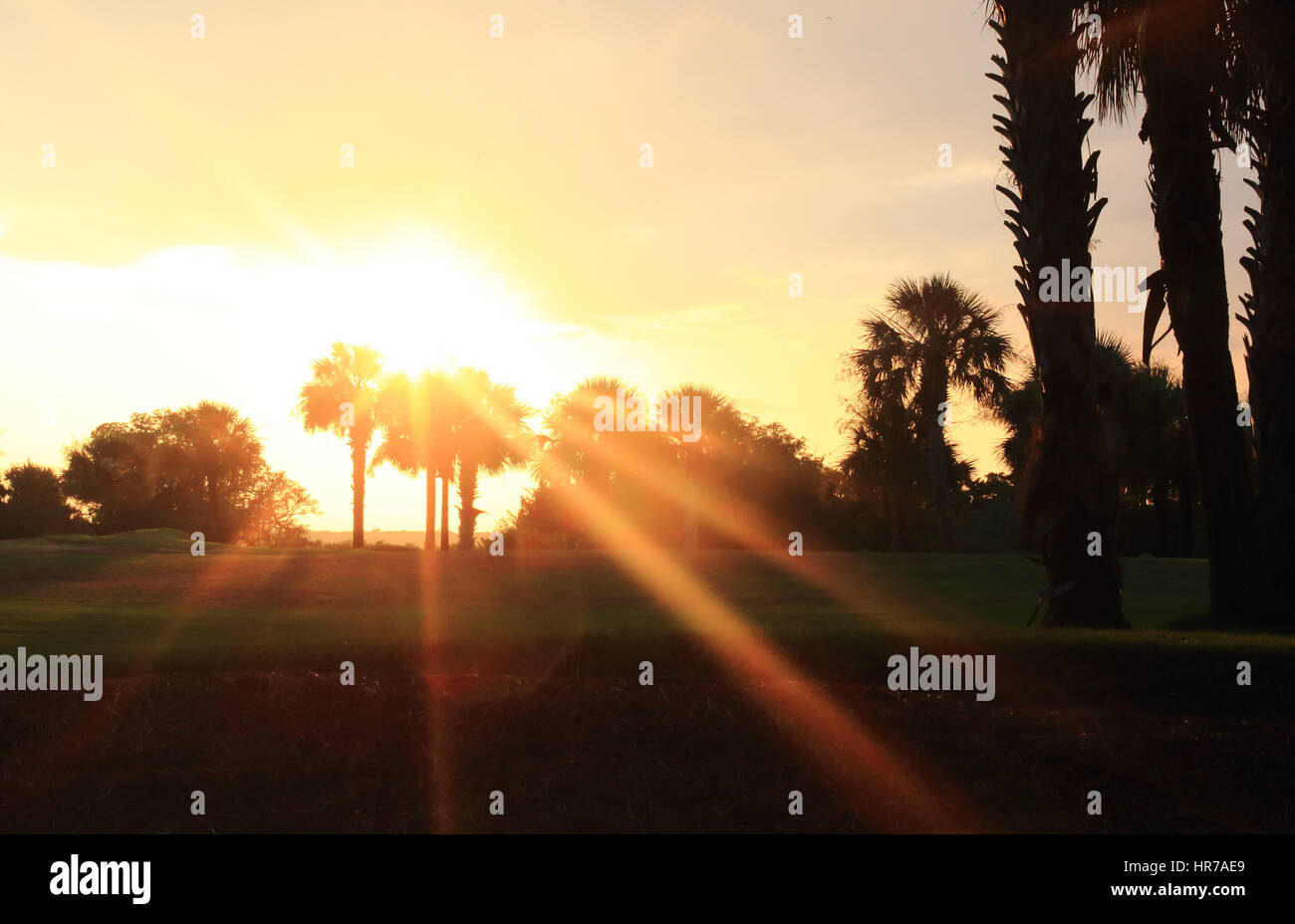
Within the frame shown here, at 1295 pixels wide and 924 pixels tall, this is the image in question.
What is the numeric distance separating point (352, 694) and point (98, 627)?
900cm

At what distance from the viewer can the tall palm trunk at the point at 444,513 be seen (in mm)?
52375

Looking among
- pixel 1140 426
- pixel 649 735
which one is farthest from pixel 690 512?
pixel 649 735

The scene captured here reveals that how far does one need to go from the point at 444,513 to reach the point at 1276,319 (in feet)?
140

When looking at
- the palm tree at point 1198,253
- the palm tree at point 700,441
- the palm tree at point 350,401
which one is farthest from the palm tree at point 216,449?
the palm tree at point 1198,253

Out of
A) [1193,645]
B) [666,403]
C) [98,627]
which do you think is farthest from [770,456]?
[1193,645]

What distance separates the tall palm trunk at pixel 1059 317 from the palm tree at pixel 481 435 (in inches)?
1645

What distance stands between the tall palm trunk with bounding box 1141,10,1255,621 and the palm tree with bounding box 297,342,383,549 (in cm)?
4521

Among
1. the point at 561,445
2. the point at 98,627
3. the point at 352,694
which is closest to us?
the point at 352,694

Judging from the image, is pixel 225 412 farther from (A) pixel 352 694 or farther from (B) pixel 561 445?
(A) pixel 352 694
